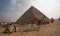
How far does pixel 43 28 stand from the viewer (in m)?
6.64

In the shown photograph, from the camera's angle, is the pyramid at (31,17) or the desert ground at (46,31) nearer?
the desert ground at (46,31)

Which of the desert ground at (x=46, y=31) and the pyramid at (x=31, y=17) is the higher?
the pyramid at (x=31, y=17)

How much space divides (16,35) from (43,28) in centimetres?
125

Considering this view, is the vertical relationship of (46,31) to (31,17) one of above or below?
below

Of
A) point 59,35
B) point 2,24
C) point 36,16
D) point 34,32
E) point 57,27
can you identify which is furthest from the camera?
point 36,16

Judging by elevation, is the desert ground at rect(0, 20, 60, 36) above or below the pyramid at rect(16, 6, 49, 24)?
below

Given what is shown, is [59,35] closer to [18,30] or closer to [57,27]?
[57,27]

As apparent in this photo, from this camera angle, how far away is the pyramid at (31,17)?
8180 millimetres

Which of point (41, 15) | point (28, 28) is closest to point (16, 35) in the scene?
point (28, 28)

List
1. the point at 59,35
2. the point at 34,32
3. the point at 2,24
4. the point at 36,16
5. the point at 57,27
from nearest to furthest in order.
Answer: the point at 59,35
the point at 34,32
the point at 57,27
the point at 2,24
the point at 36,16

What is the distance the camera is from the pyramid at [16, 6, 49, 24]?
8180mm

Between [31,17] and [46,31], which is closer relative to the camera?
[46,31]

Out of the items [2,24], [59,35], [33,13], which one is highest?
[33,13]

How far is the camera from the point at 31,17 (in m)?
8.29
